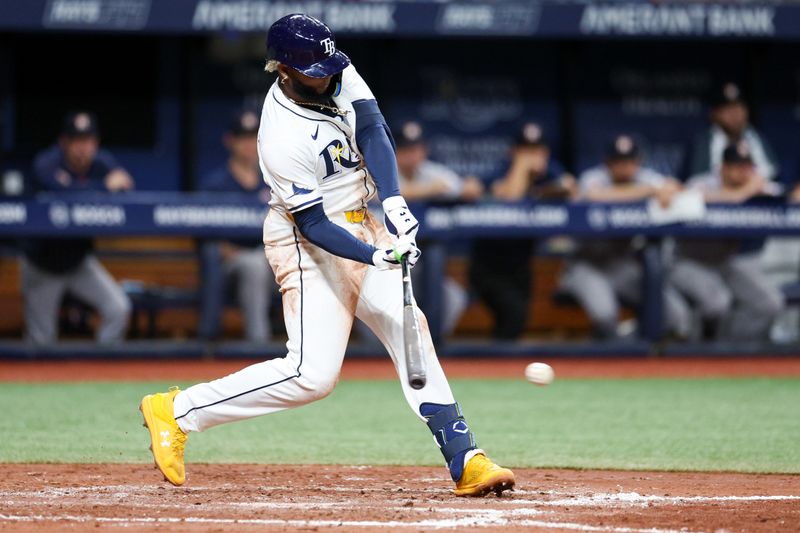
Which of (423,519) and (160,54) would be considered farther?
(160,54)

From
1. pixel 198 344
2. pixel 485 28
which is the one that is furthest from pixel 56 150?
pixel 485 28

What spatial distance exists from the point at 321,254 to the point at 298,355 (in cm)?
36

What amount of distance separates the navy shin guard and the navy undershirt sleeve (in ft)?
2.41

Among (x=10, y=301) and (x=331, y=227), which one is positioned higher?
(x=331, y=227)

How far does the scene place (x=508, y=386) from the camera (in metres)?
8.02

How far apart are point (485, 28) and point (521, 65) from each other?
115 cm

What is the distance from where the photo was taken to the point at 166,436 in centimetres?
451

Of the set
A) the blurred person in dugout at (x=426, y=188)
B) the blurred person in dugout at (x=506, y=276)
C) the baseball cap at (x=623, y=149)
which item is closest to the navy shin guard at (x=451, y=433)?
the blurred person in dugout at (x=426, y=188)

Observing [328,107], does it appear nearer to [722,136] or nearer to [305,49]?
[305,49]

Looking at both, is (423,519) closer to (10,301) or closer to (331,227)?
(331,227)

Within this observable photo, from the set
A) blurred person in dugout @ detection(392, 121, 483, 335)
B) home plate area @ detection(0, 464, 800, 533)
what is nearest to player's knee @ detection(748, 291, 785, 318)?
blurred person in dugout @ detection(392, 121, 483, 335)

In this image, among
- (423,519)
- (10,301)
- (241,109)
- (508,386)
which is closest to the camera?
(423,519)

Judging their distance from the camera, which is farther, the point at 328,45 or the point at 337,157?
the point at 337,157

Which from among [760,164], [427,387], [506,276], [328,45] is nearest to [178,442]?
[427,387]
